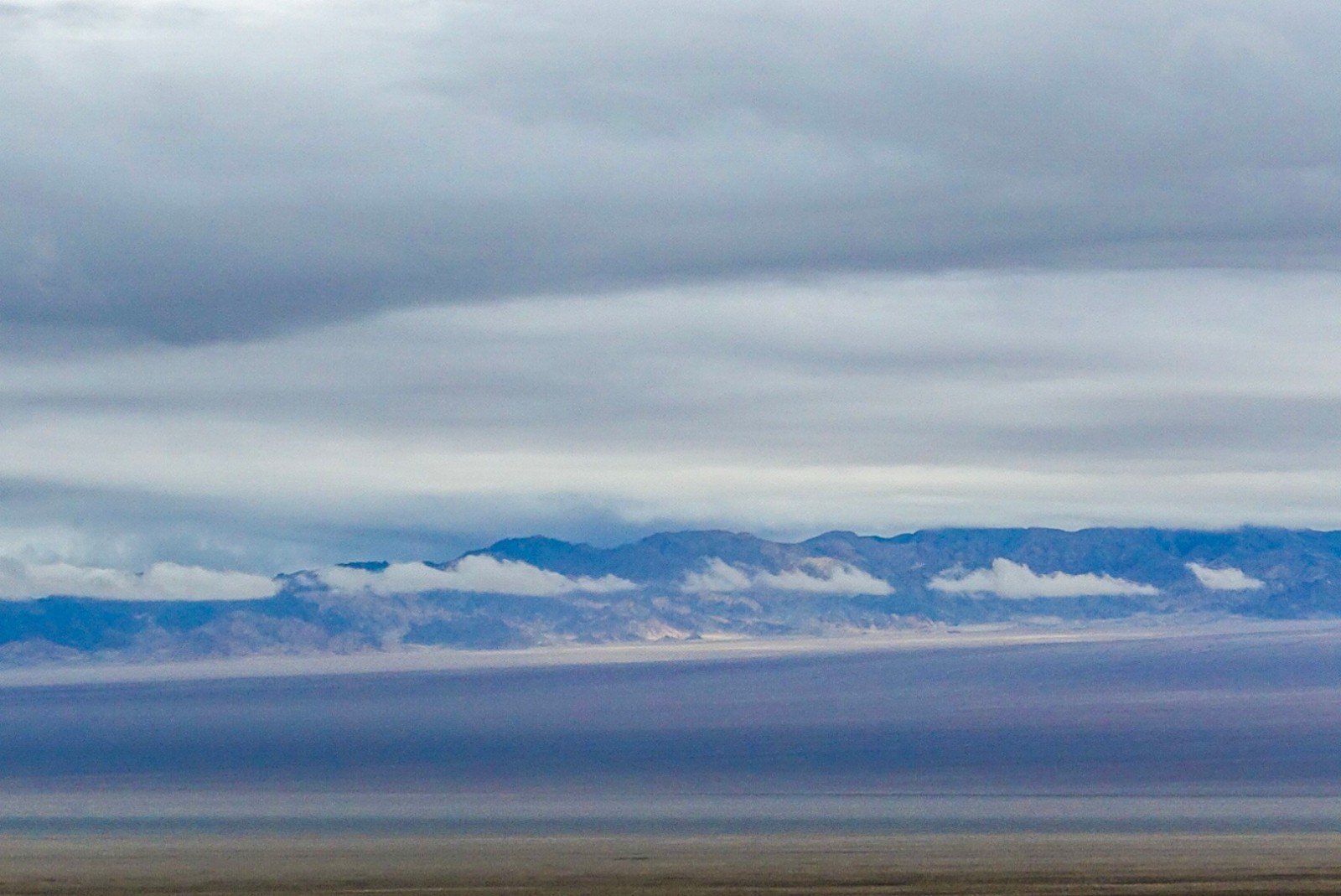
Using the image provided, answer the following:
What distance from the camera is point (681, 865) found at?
76188 millimetres

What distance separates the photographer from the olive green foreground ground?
226 feet

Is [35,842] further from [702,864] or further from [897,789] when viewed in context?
[897,789]

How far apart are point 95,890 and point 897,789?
59666 mm

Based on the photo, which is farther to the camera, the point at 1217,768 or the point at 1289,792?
the point at 1217,768

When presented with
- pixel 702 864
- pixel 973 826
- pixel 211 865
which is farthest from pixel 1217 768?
pixel 211 865

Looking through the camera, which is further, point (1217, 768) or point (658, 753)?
point (658, 753)

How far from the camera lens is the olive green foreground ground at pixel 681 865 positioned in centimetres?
6881

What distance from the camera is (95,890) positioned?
233 feet

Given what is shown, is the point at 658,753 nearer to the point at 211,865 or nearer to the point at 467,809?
the point at 467,809

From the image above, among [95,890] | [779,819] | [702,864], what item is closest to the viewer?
[95,890]

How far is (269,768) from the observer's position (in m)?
156

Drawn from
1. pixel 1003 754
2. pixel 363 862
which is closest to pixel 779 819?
pixel 363 862

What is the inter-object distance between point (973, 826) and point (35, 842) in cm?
4472

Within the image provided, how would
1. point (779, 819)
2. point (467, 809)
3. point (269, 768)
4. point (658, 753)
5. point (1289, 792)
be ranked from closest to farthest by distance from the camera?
point (779, 819) → point (467, 809) → point (1289, 792) → point (269, 768) → point (658, 753)
